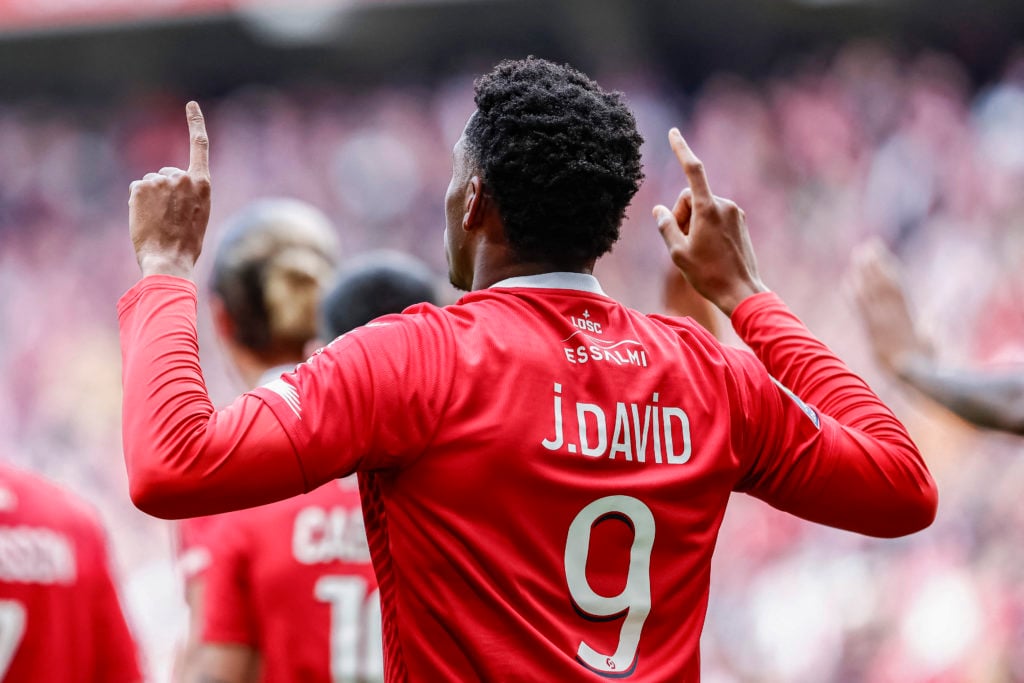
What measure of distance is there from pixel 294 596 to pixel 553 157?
1.41 metres

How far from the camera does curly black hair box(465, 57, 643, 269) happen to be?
5.74 feet

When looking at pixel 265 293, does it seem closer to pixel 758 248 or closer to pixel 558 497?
pixel 558 497

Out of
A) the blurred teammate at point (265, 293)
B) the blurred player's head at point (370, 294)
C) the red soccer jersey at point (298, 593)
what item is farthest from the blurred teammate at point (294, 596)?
the blurred teammate at point (265, 293)

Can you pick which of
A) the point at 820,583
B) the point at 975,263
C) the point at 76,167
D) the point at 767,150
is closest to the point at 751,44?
the point at 767,150

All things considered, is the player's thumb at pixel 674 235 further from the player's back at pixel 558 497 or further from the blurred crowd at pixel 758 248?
the blurred crowd at pixel 758 248

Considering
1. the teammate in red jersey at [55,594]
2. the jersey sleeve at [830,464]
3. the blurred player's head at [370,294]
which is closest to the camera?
the jersey sleeve at [830,464]

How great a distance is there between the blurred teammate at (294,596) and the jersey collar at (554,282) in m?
1.12

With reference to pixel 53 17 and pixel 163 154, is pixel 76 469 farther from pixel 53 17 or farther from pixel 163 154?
pixel 53 17

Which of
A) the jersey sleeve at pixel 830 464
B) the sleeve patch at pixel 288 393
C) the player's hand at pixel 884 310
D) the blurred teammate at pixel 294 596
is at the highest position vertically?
the player's hand at pixel 884 310

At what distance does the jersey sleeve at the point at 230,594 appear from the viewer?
9.02 feet

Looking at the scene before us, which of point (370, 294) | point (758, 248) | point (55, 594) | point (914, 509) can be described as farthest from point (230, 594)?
point (758, 248)

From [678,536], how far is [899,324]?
1.08 meters

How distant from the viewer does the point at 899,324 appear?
8.63ft

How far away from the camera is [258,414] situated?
1527 mm
